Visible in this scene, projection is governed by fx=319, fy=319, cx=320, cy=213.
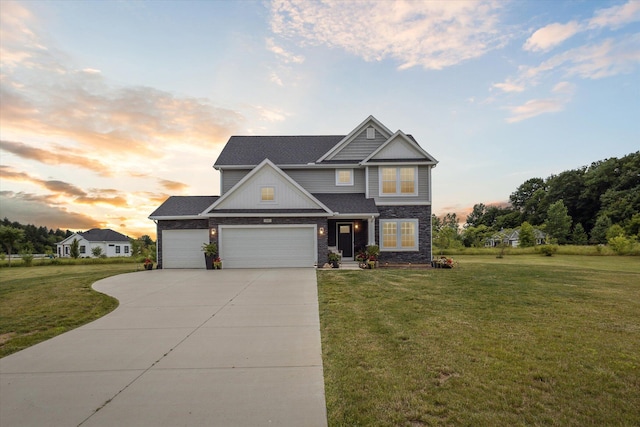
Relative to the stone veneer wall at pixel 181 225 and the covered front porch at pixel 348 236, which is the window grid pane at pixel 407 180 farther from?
the stone veneer wall at pixel 181 225

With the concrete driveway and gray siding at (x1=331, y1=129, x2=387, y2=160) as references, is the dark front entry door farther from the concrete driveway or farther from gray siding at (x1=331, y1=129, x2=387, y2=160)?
the concrete driveway

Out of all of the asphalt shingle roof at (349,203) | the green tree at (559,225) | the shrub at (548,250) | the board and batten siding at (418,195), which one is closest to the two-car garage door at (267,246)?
the asphalt shingle roof at (349,203)

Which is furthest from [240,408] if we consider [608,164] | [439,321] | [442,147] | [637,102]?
[608,164]

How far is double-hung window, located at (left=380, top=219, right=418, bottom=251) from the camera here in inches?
732

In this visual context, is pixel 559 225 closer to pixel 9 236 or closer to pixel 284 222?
pixel 284 222

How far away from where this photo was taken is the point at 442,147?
26.3 metres

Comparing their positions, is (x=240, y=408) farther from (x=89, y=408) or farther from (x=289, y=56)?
(x=289, y=56)

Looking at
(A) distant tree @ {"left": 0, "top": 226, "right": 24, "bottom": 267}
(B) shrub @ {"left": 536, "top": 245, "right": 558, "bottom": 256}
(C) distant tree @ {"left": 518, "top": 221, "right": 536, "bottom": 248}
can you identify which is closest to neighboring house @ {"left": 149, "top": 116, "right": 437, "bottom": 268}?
(B) shrub @ {"left": 536, "top": 245, "right": 558, "bottom": 256}

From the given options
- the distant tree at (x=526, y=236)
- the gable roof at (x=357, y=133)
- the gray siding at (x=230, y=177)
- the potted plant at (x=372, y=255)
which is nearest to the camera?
the potted plant at (x=372, y=255)

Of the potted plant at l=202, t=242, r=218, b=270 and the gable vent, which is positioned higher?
the gable vent

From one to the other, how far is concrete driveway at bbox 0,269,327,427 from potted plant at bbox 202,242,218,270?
8.26 metres

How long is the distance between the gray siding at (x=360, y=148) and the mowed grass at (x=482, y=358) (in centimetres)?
1227

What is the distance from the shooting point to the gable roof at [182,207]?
17.8 meters

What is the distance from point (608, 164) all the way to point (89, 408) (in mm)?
84651
